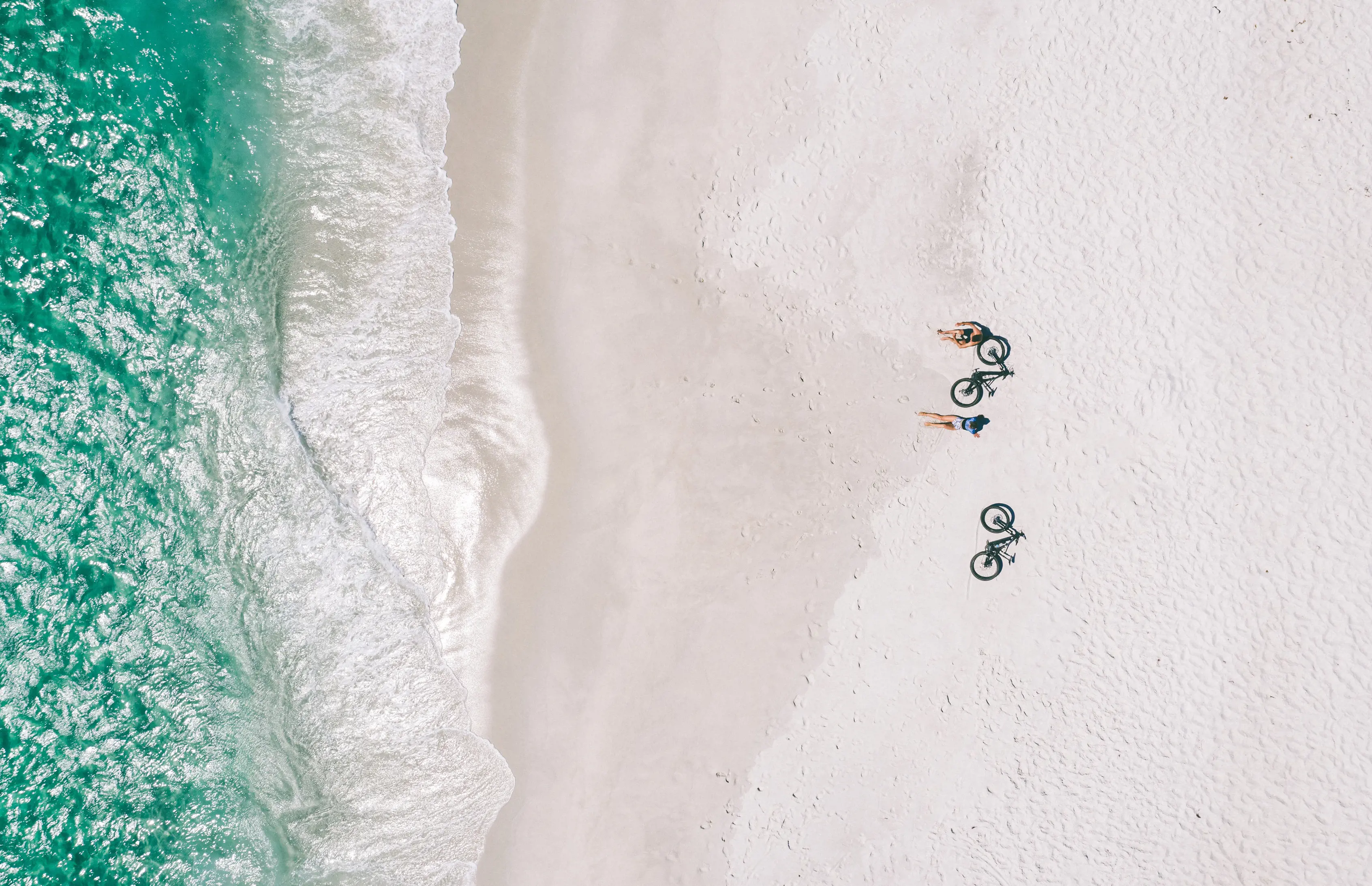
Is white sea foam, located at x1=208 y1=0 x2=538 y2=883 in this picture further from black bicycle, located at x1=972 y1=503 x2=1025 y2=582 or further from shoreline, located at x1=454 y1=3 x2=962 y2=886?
black bicycle, located at x1=972 y1=503 x2=1025 y2=582

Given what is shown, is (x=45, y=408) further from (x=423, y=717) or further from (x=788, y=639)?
(x=788, y=639)

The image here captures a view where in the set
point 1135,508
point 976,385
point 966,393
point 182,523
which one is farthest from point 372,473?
point 1135,508

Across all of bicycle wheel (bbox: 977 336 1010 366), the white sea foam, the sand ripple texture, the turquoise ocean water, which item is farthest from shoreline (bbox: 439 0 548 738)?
bicycle wheel (bbox: 977 336 1010 366)

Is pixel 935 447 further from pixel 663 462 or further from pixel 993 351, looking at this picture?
pixel 663 462

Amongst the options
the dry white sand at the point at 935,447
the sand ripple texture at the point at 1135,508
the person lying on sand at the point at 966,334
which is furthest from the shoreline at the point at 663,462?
the sand ripple texture at the point at 1135,508

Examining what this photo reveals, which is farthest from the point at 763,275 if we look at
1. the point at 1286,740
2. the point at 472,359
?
the point at 1286,740

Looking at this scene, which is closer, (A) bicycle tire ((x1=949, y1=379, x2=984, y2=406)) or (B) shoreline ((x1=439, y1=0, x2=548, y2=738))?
(B) shoreline ((x1=439, y1=0, x2=548, y2=738))
